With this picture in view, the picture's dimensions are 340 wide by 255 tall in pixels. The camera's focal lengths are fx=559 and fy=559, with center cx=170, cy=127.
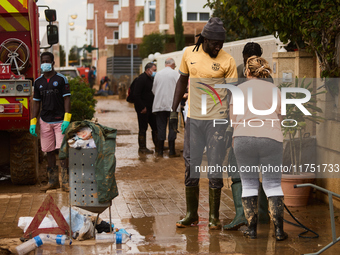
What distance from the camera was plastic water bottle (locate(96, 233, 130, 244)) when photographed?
5.39 m

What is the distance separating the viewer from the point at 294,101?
22.7ft

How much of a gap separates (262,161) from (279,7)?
273 centimetres

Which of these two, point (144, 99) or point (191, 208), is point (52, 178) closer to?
point (191, 208)

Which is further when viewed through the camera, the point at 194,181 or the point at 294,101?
the point at 294,101

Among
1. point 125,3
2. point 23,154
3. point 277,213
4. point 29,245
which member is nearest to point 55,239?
point 29,245

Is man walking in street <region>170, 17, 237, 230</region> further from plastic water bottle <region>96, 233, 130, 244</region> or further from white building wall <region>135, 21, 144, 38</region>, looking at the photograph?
white building wall <region>135, 21, 144, 38</region>

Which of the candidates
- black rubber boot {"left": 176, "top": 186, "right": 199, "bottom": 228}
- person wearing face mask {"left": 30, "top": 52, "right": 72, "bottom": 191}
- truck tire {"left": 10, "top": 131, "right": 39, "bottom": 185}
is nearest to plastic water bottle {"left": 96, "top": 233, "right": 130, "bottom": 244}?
black rubber boot {"left": 176, "top": 186, "right": 199, "bottom": 228}

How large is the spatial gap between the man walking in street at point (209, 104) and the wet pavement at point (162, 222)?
0.41 meters

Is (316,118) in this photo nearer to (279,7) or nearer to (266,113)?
(279,7)

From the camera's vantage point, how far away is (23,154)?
27.7 ft

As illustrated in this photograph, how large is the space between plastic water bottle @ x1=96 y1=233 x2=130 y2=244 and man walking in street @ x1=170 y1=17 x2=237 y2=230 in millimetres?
822

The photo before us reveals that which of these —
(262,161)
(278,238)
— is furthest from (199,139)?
(278,238)

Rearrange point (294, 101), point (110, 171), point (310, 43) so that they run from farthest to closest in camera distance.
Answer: point (310, 43) → point (294, 101) → point (110, 171)

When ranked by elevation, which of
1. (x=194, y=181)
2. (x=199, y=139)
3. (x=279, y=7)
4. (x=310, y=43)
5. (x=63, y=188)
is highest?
(x=279, y=7)
